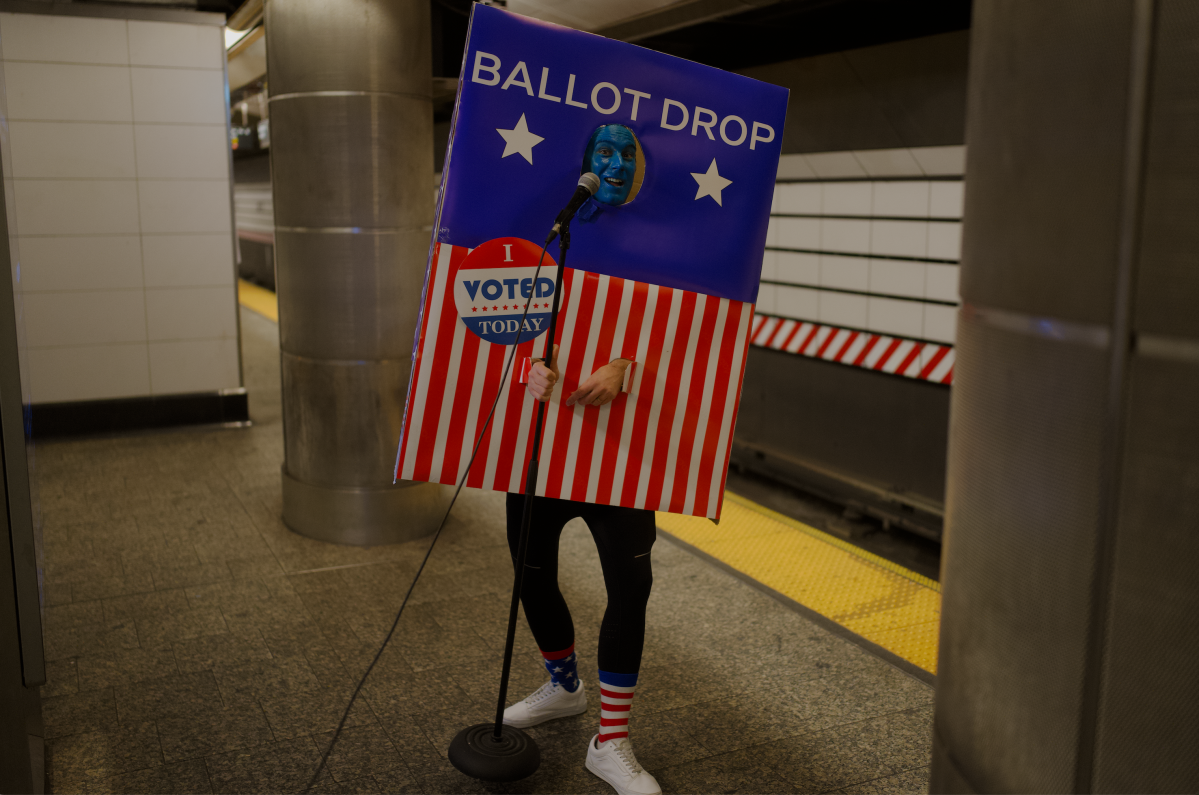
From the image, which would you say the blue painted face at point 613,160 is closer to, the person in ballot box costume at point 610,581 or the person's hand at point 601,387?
the person in ballot box costume at point 610,581

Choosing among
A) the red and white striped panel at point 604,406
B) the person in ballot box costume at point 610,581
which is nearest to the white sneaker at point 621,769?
the person in ballot box costume at point 610,581

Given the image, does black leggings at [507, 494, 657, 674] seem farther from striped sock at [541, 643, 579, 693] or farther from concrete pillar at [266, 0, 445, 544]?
concrete pillar at [266, 0, 445, 544]

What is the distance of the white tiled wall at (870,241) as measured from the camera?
19.0 ft

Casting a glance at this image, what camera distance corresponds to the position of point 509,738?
251 cm

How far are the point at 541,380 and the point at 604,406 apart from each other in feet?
0.74

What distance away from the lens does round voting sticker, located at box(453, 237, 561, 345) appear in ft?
7.50

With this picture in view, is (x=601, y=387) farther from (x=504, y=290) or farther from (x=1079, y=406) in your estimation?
(x=1079, y=406)

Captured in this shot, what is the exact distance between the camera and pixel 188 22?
21.9 feet

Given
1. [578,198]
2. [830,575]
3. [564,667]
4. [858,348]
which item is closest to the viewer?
[578,198]

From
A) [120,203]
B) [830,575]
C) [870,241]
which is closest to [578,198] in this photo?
[830,575]

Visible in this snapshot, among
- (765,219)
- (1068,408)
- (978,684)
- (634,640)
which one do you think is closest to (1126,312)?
(1068,408)

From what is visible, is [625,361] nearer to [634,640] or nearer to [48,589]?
[634,640]

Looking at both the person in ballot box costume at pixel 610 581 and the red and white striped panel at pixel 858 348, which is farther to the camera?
the red and white striped panel at pixel 858 348

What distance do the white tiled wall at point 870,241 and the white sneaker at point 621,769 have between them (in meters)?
3.75
